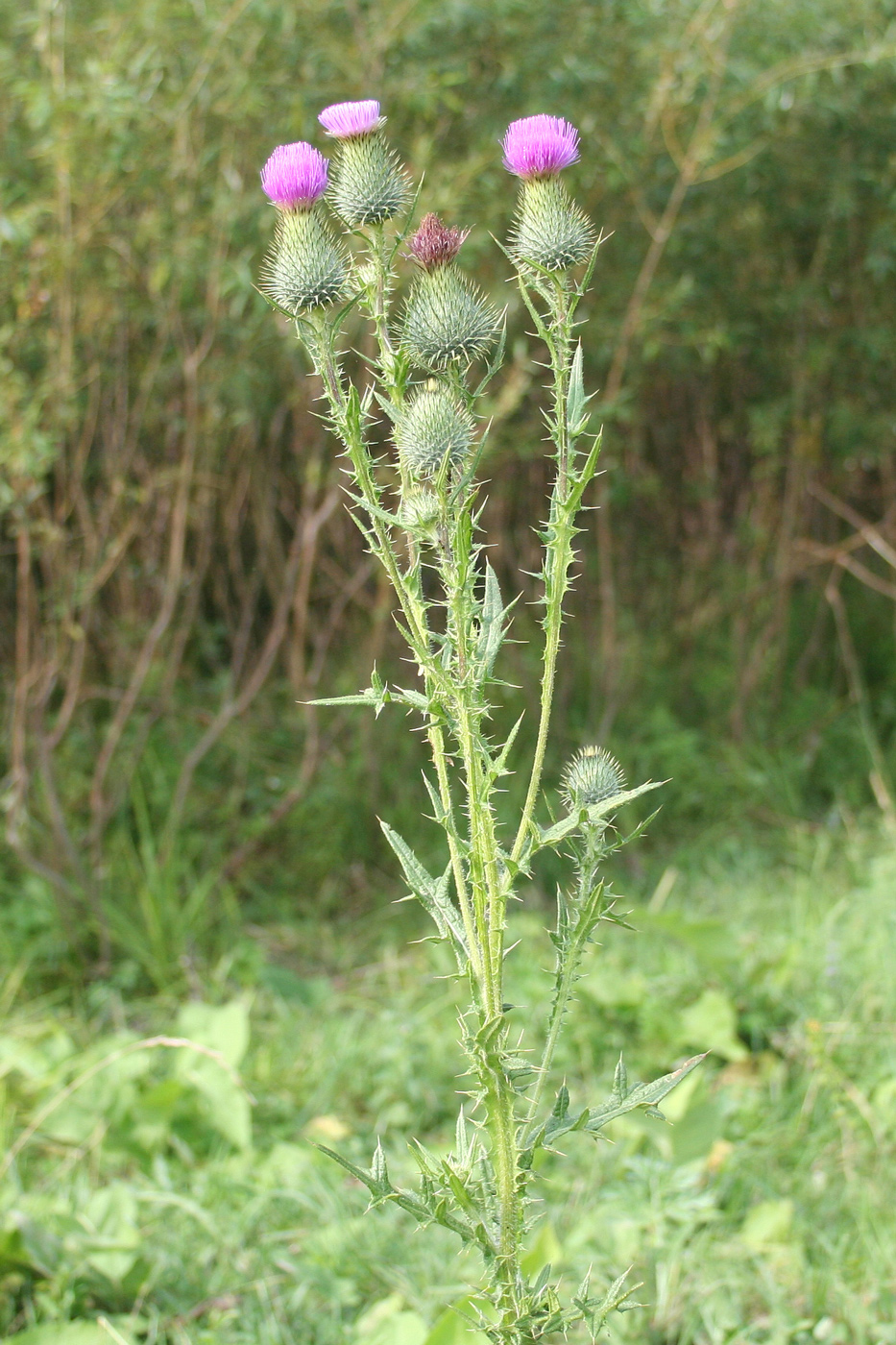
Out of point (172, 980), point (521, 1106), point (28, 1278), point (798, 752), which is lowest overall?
point (798, 752)

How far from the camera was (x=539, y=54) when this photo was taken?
4207 mm

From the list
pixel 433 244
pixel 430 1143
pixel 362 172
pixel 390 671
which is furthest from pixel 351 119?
pixel 390 671

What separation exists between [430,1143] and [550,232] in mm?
2250

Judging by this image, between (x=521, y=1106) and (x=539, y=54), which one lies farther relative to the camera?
(x=539, y=54)

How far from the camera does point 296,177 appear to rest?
127cm

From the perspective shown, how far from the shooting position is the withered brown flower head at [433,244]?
1.28 m

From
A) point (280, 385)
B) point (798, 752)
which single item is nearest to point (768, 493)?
point (798, 752)

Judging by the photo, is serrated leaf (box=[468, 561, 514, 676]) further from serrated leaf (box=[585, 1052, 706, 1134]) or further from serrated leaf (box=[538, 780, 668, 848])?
serrated leaf (box=[585, 1052, 706, 1134])

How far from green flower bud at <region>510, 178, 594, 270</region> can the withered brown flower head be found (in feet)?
0.22

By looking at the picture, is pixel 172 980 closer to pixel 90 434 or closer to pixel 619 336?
pixel 90 434

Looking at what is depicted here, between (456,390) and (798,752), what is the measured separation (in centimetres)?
427

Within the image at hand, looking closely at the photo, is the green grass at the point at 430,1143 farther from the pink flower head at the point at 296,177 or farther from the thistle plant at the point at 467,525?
the pink flower head at the point at 296,177

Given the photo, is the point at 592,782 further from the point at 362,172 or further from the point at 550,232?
the point at 362,172

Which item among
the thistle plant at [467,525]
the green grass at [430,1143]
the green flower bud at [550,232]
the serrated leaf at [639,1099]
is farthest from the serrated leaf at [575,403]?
the green grass at [430,1143]
